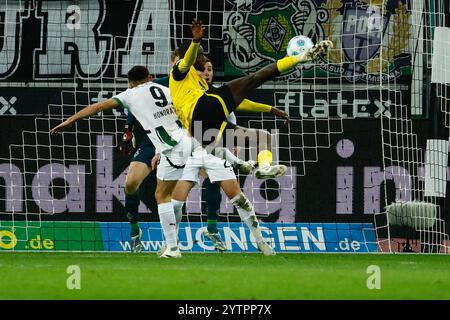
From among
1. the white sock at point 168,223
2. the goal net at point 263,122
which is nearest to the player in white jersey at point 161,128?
the white sock at point 168,223

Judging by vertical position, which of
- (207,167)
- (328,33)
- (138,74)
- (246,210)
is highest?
(328,33)

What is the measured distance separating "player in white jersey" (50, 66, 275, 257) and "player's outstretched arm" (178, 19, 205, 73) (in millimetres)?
1044

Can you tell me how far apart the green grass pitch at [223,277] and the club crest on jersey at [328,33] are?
371cm

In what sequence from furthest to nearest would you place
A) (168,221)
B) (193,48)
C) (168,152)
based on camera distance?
(168,152)
(168,221)
(193,48)

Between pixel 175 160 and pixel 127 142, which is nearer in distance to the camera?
pixel 175 160

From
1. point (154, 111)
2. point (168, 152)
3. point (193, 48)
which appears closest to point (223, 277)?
point (193, 48)

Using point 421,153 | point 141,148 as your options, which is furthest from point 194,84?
point 421,153

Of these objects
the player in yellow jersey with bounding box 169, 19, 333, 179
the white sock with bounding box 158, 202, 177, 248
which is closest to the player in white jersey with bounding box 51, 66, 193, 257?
the white sock with bounding box 158, 202, 177, 248

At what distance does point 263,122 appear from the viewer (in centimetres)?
1555

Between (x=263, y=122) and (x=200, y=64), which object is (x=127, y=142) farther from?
(x=263, y=122)

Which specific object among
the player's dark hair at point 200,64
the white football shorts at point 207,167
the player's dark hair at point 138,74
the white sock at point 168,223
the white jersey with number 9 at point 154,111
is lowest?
the white sock at point 168,223

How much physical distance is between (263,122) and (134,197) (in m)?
2.42

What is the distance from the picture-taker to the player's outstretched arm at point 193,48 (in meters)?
11.2

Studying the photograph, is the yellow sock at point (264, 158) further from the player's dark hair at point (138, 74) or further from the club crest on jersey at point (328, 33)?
the club crest on jersey at point (328, 33)
